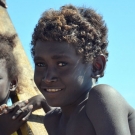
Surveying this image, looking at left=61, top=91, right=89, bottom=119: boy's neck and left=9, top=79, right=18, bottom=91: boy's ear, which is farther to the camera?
left=9, top=79, right=18, bottom=91: boy's ear

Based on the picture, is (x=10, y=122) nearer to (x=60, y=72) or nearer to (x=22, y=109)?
(x=22, y=109)

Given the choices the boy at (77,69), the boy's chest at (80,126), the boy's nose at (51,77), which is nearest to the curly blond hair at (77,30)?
the boy at (77,69)

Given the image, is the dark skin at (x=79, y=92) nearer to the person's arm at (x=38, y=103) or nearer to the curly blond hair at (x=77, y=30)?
the curly blond hair at (x=77, y=30)

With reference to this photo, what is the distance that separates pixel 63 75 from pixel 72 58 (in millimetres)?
96

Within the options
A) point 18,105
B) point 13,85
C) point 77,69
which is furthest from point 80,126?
point 13,85

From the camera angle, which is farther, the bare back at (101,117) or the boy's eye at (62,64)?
the boy's eye at (62,64)

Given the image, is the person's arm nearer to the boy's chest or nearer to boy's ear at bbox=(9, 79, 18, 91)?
boy's ear at bbox=(9, 79, 18, 91)

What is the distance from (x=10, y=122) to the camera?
141 inches

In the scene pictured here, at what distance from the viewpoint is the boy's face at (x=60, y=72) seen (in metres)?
2.31

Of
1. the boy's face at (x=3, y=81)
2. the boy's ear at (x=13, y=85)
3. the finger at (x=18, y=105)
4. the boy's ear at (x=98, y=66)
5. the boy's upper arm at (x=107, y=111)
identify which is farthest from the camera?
the boy's ear at (x=13, y=85)

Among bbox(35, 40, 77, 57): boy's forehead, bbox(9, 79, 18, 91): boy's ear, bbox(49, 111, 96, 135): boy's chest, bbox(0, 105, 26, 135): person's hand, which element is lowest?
bbox(0, 105, 26, 135): person's hand

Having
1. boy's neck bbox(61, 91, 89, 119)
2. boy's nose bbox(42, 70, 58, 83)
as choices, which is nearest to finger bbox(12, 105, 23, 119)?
boy's neck bbox(61, 91, 89, 119)

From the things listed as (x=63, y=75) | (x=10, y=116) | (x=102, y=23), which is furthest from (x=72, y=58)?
(x=10, y=116)

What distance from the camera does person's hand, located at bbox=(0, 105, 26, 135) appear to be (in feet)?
11.6
